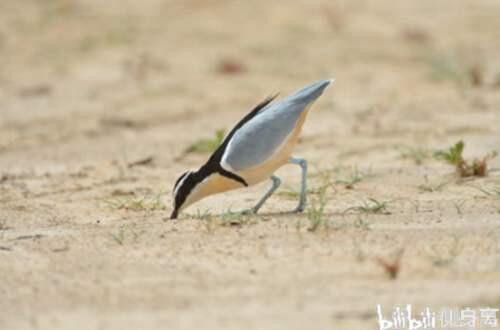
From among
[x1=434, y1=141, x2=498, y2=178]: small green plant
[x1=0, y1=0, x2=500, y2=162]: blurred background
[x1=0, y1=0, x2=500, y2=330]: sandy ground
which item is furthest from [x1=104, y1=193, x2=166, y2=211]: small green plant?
[x1=0, y1=0, x2=500, y2=162]: blurred background

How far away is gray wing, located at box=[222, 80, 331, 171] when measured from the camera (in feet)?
21.0

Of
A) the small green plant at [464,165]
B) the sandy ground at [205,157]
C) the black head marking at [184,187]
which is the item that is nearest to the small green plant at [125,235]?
the sandy ground at [205,157]

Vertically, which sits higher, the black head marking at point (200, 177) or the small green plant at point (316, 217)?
the black head marking at point (200, 177)

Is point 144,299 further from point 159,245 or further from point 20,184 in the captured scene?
point 20,184

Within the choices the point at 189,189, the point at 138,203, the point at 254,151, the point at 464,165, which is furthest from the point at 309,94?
the point at 464,165

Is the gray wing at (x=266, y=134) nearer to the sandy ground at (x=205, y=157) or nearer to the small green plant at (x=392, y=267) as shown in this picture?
the sandy ground at (x=205, y=157)

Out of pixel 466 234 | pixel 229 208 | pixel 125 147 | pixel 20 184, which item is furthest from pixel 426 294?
pixel 125 147

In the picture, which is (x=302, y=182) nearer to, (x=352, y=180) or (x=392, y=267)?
(x=352, y=180)

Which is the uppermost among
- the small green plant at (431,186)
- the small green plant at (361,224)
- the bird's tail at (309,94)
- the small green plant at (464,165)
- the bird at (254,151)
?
the bird's tail at (309,94)

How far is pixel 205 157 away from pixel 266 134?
2.76 metres

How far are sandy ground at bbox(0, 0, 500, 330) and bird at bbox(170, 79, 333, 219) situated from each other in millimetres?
203

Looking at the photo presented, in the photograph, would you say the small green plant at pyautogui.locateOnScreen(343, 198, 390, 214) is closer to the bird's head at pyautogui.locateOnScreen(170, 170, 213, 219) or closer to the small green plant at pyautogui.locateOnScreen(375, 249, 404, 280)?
the bird's head at pyautogui.locateOnScreen(170, 170, 213, 219)

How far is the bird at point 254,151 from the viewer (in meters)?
6.42

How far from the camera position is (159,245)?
5918mm
